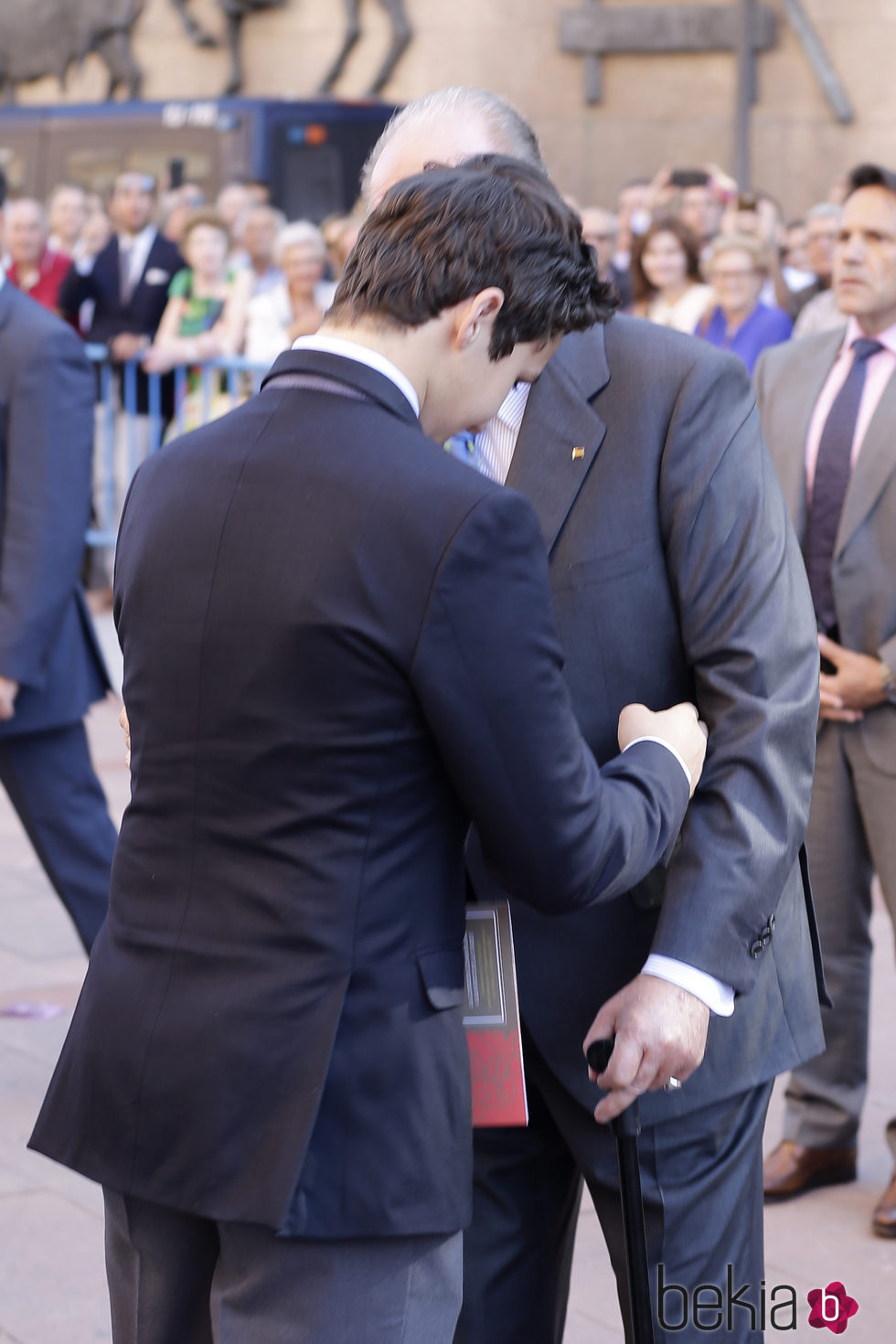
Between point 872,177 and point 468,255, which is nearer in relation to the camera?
point 468,255

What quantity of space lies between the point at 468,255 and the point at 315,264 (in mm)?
8270

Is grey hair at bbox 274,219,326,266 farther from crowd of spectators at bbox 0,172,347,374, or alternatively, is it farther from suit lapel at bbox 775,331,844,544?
suit lapel at bbox 775,331,844,544

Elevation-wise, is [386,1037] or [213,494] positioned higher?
[213,494]

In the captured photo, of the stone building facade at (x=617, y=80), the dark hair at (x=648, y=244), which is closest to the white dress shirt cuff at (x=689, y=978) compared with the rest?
the dark hair at (x=648, y=244)

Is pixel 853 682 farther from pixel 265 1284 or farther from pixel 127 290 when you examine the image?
pixel 127 290

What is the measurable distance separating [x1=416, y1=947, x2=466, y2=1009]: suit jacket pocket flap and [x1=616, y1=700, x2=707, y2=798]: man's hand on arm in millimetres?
337

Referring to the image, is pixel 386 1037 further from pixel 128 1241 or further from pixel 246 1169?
pixel 128 1241

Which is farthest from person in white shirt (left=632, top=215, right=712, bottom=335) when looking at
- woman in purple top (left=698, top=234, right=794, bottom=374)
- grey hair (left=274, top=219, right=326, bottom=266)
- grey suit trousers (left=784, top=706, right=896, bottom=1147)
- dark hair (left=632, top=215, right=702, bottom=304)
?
grey suit trousers (left=784, top=706, right=896, bottom=1147)

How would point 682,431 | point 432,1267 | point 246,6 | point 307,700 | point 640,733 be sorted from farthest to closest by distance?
point 246,6
point 682,431
point 640,733
point 432,1267
point 307,700

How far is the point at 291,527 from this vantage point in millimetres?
1686

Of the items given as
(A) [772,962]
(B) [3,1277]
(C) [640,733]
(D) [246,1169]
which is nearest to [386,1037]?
(D) [246,1169]

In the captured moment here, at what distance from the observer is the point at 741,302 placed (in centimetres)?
800

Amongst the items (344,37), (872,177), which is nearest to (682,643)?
(872,177)

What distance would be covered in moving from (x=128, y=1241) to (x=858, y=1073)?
246 centimetres
